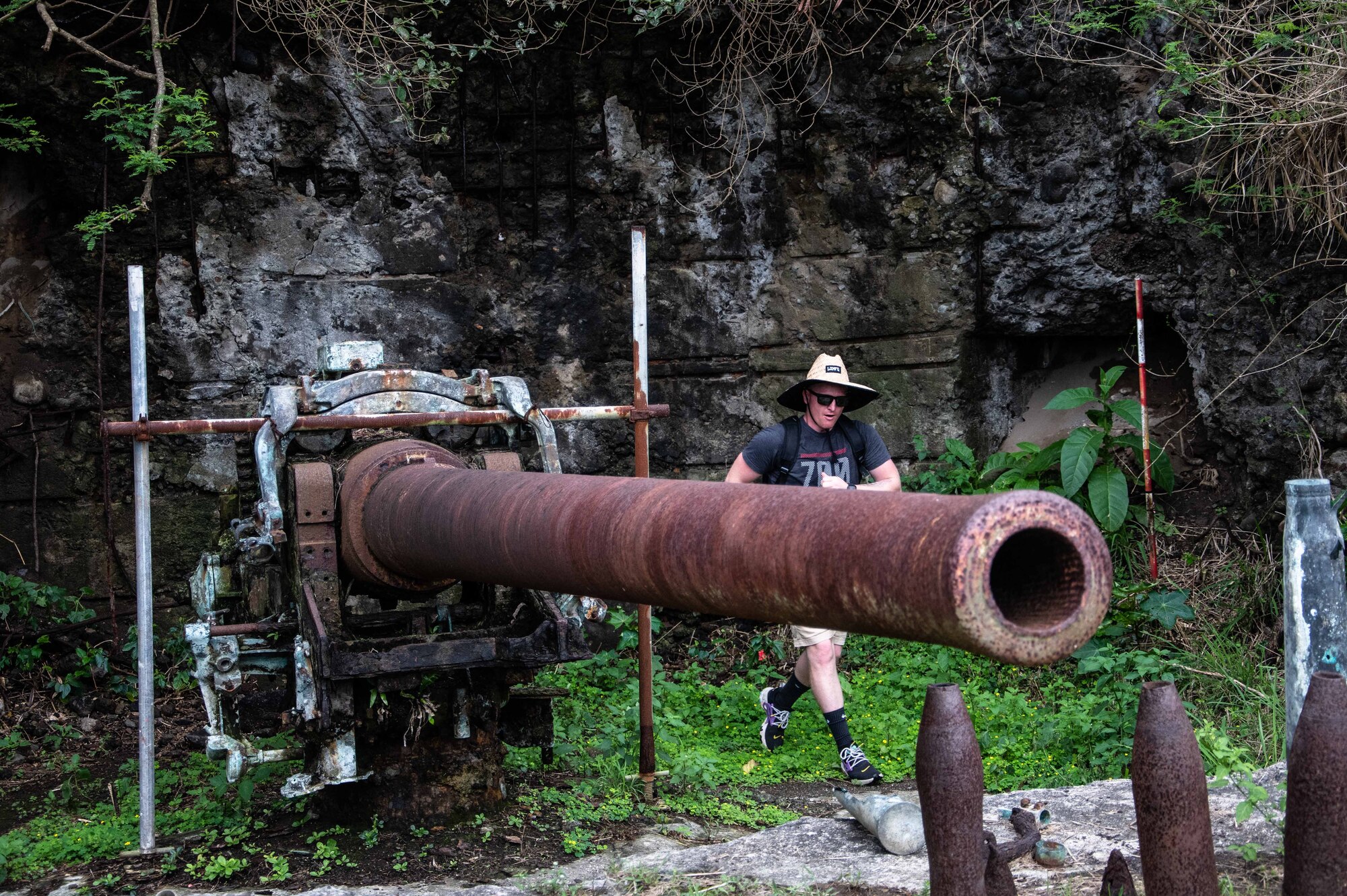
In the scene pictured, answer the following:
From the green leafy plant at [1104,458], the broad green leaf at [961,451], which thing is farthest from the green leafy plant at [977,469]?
the green leafy plant at [1104,458]

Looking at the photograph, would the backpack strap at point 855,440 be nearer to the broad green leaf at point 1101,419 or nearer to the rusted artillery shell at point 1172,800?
the broad green leaf at point 1101,419

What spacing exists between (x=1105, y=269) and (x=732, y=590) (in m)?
5.35

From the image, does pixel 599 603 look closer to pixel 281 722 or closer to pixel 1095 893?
pixel 281 722

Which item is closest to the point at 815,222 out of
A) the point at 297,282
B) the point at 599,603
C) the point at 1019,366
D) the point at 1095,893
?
the point at 1019,366

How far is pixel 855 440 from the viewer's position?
Answer: 4.80 m

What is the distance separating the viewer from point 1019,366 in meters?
7.19

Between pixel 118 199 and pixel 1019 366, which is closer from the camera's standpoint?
pixel 118 199

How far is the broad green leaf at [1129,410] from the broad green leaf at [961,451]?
2.55 ft

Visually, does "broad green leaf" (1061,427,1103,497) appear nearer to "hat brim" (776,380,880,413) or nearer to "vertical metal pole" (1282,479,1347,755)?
"hat brim" (776,380,880,413)

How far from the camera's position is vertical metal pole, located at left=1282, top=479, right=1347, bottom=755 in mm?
3023

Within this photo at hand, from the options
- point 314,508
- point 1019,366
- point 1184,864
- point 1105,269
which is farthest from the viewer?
point 1019,366

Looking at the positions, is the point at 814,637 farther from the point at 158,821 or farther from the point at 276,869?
the point at 158,821

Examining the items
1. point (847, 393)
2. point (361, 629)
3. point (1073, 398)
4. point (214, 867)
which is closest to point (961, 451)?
point (1073, 398)

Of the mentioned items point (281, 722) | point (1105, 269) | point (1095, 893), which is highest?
point (1105, 269)
